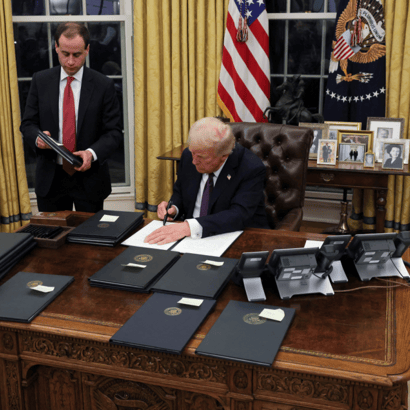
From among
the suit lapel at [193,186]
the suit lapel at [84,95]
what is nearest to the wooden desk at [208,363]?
the suit lapel at [193,186]

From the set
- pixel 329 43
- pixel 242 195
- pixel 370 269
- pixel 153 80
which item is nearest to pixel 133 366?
pixel 370 269

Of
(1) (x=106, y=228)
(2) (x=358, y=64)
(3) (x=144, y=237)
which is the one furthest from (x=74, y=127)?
(2) (x=358, y=64)

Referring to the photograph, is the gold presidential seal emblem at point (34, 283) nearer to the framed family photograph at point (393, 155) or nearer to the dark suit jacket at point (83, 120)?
the dark suit jacket at point (83, 120)

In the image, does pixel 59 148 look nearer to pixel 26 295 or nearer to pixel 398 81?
pixel 26 295

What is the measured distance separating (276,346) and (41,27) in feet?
12.6

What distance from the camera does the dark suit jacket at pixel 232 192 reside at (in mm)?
2113

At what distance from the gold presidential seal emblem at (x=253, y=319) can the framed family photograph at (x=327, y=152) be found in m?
2.30

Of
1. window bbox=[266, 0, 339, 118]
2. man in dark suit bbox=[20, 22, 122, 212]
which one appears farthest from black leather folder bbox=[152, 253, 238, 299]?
window bbox=[266, 0, 339, 118]

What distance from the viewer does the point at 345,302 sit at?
1478mm

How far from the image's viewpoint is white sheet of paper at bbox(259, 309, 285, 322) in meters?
1.35

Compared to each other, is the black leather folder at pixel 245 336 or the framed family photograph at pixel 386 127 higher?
the framed family photograph at pixel 386 127

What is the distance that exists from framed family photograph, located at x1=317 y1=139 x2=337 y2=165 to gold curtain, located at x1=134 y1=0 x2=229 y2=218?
1057mm

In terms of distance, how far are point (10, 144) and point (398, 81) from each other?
303 cm

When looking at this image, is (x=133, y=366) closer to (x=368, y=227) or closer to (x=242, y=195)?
(x=242, y=195)
